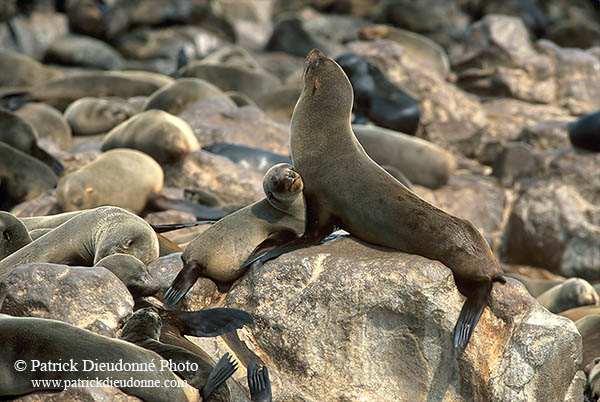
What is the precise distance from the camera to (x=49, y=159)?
30.9 feet

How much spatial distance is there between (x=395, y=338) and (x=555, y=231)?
6.98 metres

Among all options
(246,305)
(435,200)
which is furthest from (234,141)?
(246,305)

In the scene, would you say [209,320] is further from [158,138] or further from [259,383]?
[158,138]

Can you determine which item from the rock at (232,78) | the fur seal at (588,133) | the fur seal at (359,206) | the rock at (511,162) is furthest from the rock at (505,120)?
the fur seal at (359,206)

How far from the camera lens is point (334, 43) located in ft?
74.3

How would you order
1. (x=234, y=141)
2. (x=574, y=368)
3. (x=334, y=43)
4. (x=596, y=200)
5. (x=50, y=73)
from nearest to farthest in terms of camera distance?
(x=574, y=368) → (x=234, y=141) → (x=596, y=200) → (x=50, y=73) → (x=334, y=43)

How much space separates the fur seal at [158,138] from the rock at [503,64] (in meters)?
8.18

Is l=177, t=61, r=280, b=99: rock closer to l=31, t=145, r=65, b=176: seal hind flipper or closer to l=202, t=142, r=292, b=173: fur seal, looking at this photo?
l=202, t=142, r=292, b=173: fur seal

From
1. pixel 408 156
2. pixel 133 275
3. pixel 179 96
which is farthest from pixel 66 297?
pixel 179 96

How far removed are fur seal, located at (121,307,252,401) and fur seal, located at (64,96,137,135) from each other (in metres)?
7.64

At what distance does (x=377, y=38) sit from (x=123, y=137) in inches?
340

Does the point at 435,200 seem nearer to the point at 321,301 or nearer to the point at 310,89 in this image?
the point at 310,89

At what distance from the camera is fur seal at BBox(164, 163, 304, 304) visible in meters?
4.91

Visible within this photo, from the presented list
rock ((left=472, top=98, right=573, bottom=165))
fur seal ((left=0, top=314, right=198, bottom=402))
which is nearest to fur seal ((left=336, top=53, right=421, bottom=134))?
rock ((left=472, top=98, right=573, bottom=165))
